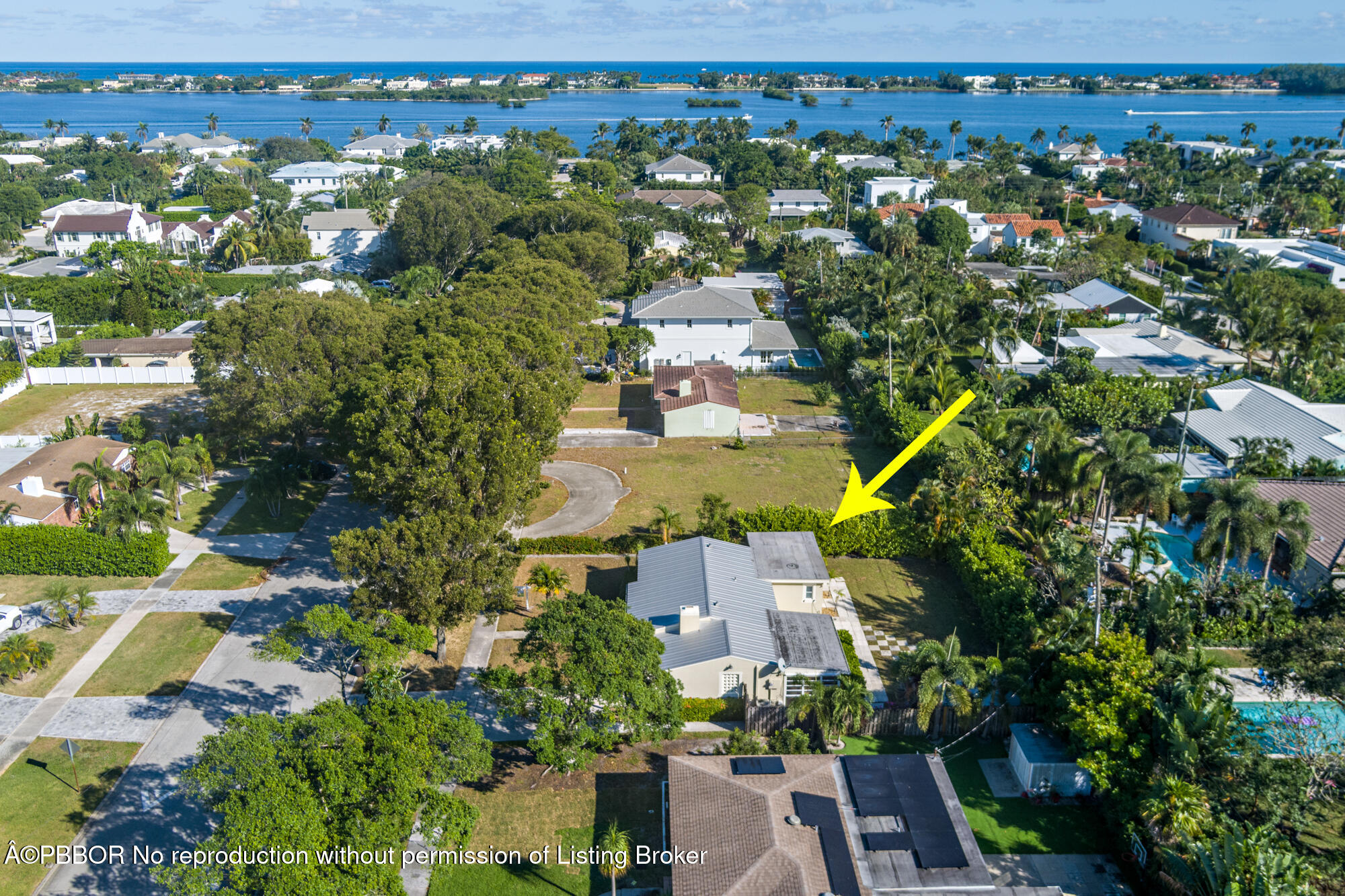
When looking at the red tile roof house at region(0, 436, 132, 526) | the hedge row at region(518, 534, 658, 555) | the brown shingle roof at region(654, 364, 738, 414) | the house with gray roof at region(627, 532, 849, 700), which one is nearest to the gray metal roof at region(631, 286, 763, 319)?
the brown shingle roof at region(654, 364, 738, 414)

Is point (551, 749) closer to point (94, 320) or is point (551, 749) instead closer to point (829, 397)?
point (829, 397)

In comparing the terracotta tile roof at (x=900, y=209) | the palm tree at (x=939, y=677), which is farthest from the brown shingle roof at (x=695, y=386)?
the terracotta tile roof at (x=900, y=209)

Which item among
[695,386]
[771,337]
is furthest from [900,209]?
[695,386]

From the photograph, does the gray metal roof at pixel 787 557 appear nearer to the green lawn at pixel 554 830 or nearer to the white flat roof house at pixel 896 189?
the green lawn at pixel 554 830

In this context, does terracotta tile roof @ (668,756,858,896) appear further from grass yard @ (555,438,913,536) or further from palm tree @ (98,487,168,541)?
palm tree @ (98,487,168,541)

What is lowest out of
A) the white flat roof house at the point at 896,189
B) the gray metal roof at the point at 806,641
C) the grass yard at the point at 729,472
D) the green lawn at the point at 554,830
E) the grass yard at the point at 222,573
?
the green lawn at the point at 554,830

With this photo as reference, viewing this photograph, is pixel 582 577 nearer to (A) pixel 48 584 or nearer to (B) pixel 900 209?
(A) pixel 48 584

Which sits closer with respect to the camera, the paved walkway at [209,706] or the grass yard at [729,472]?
the paved walkway at [209,706]
